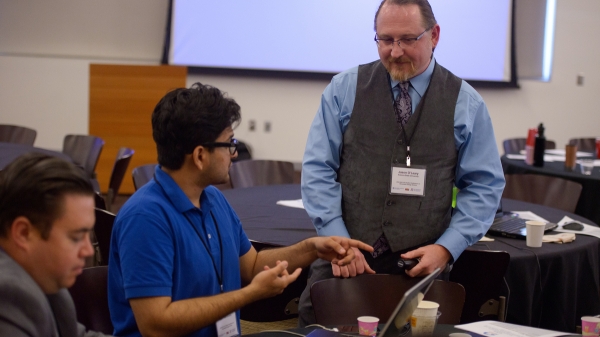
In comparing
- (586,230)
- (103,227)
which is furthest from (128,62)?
(586,230)

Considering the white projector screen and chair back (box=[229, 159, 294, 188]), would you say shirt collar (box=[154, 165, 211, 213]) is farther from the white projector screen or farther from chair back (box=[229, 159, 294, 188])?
the white projector screen

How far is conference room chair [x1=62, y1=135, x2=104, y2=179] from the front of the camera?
512 centimetres

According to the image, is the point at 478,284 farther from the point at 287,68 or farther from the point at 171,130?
the point at 287,68

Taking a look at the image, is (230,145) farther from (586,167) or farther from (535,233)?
(586,167)

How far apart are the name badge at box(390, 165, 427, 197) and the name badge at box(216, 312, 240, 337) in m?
0.71

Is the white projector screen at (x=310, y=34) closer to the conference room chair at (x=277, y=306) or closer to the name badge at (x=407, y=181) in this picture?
the conference room chair at (x=277, y=306)

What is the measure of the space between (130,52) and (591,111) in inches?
211

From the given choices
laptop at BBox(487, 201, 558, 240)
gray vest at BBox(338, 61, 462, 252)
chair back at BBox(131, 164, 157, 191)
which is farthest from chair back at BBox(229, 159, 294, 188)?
gray vest at BBox(338, 61, 462, 252)

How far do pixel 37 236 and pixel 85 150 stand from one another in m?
4.14

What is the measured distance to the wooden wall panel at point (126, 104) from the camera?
24.0 ft

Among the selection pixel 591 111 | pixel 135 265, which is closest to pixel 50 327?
pixel 135 265

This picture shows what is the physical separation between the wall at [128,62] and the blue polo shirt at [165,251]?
19.5ft

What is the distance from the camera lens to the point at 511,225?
3.17 metres

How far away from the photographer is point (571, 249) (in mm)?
2908
